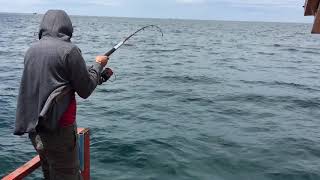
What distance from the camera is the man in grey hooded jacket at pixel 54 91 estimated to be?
12.8 ft

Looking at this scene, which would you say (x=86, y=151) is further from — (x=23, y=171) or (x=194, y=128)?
(x=194, y=128)

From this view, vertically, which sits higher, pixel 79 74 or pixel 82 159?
pixel 79 74

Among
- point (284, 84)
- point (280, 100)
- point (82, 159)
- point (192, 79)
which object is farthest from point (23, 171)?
point (284, 84)

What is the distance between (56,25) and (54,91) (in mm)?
650

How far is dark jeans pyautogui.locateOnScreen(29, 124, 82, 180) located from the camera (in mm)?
4076

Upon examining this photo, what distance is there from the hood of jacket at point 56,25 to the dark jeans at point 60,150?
92 cm

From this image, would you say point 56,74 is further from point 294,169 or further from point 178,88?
point 178,88

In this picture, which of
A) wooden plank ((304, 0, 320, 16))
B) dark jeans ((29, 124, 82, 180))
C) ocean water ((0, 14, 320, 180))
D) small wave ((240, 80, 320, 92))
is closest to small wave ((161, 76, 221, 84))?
ocean water ((0, 14, 320, 180))

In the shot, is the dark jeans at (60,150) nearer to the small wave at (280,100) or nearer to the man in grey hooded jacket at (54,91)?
the man in grey hooded jacket at (54,91)

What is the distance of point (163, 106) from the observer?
1463cm

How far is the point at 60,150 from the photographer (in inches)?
161

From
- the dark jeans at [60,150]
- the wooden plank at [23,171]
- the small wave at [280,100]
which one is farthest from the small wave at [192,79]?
the dark jeans at [60,150]

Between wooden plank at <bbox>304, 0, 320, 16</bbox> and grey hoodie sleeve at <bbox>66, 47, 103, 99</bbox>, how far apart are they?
9.59 feet

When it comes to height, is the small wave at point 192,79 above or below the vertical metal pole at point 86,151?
below
